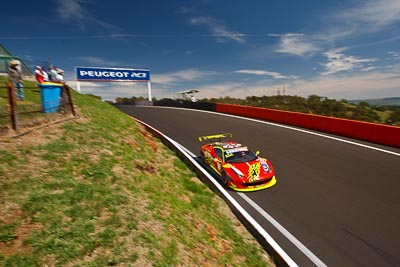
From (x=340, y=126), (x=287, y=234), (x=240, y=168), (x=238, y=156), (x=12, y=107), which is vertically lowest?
(x=287, y=234)

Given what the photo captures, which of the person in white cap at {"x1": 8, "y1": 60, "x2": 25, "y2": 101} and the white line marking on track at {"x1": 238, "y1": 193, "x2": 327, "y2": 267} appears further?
the person in white cap at {"x1": 8, "y1": 60, "x2": 25, "y2": 101}

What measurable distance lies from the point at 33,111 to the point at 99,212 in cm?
506

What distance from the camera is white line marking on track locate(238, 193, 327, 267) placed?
550 centimetres

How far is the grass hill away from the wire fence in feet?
1.32

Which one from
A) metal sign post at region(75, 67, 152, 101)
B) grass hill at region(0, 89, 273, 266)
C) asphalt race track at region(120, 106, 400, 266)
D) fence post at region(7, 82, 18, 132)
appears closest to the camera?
grass hill at region(0, 89, 273, 266)

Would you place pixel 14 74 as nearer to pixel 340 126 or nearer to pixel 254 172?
pixel 254 172

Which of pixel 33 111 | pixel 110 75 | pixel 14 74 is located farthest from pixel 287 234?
pixel 110 75

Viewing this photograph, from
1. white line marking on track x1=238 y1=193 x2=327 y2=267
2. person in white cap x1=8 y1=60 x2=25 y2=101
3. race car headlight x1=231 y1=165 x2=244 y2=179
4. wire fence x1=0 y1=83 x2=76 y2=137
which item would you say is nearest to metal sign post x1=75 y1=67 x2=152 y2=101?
person in white cap x1=8 y1=60 x2=25 y2=101

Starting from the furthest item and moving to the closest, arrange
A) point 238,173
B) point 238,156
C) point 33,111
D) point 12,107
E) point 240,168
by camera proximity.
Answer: point 238,156
point 240,168
point 238,173
point 33,111
point 12,107

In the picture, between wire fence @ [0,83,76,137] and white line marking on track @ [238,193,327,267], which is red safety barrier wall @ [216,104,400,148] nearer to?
white line marking on track @ [238,193,327,267]

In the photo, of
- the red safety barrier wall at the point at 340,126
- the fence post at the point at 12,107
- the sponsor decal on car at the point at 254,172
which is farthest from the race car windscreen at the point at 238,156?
the red safety barrier wall at the point at 340,126

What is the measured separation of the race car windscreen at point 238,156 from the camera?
9.37 metres

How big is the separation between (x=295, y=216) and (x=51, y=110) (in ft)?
28.5

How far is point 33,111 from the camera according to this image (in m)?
7.84
